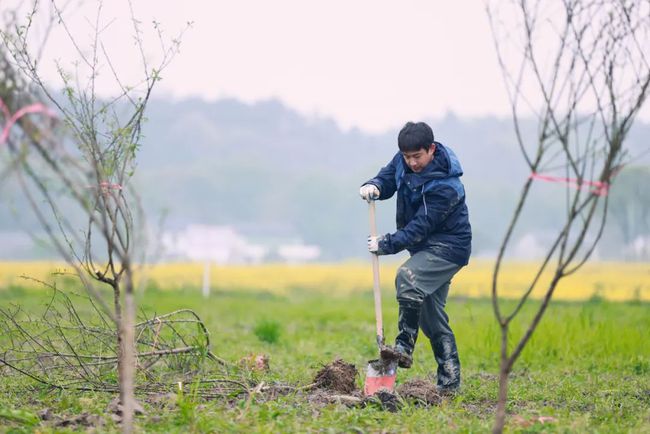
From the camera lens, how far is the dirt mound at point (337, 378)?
6.02 meters

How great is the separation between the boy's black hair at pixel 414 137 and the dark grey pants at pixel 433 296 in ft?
2.34

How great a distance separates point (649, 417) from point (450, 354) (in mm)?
1429

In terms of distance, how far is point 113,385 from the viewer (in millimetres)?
5996

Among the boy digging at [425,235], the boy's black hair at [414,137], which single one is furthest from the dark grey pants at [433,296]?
the boy's black hair at [414,137]

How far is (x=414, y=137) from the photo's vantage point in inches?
232

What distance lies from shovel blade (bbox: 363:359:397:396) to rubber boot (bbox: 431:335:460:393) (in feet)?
1.50

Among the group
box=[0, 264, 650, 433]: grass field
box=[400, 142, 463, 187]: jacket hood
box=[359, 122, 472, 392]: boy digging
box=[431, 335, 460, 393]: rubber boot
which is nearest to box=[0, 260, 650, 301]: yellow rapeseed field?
box=[0, 264, 650, 433]: grass field

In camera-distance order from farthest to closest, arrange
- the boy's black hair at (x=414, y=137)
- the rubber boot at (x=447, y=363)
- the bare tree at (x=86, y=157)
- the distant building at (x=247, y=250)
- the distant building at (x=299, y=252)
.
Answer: the distant building at (x=299, y=252), the distant building at (x=247, y=250), the rubber boot at (x=447, y=363), the boy's black hair at (x=414, y=137), the bare tree at (x=86, y=157)

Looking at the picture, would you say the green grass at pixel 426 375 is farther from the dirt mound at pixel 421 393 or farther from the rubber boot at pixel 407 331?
the rubber boot at pixel 407 331

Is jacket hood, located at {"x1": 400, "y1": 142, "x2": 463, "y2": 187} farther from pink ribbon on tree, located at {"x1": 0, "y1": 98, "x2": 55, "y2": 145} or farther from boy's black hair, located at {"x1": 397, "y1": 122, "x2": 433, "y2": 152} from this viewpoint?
pink ribbon on tree, located at {"x1": 0, "y1": 98, "x2": 55, "y2": 145}

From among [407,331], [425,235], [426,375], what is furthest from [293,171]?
[425,235]

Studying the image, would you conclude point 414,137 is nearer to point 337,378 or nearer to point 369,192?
point 369,192

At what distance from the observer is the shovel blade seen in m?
5.98

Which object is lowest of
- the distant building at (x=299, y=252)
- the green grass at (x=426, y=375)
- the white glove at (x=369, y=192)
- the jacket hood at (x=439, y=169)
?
the distant building at (x=299, y=252)
